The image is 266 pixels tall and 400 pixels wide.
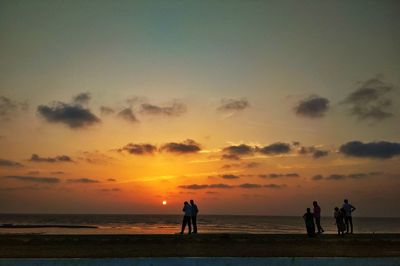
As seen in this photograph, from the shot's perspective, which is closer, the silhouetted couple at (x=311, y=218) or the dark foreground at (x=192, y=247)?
the dark foreground at (x=192, y=247)

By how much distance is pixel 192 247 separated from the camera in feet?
62.4

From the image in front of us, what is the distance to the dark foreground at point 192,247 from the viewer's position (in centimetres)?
1648

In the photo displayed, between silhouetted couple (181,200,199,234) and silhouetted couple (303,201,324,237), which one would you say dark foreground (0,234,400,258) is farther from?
silhouetted couple (181,200,199,234)

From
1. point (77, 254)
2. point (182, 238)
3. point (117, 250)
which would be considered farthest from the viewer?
point (182, 238)

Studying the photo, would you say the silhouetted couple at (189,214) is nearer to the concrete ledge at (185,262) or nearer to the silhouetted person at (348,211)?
the silhouetted person at (348,211)

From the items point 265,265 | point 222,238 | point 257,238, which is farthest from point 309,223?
point 265,265

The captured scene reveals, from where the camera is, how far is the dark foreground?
1648 centimetres

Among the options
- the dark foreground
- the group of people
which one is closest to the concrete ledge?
the dark foreground

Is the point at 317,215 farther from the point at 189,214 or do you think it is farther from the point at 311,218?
the point at 189,214

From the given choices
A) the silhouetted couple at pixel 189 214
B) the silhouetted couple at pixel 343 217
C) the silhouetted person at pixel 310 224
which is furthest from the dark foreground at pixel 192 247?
the silhouetted couple at pixel 343 217

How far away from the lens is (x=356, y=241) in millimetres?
22156

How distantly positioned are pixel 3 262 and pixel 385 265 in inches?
396

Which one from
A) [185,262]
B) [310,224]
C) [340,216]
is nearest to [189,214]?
[310,224]

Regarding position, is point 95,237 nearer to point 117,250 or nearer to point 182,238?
point 182,238
